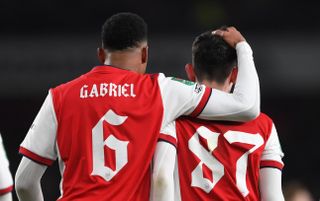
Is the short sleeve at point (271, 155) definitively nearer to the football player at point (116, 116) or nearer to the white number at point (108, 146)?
the football player at point (116, 116)

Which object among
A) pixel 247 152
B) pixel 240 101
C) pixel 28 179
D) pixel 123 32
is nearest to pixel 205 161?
pixel 247 152

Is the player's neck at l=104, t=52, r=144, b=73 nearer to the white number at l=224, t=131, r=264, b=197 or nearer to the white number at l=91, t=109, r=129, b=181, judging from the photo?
the white number at l=91, t=109, r=129, b=181

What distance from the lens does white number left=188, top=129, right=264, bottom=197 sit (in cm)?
391

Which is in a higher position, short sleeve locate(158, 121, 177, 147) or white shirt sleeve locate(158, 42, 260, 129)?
white shirt sleeve locate(158, 42, 260, 129)

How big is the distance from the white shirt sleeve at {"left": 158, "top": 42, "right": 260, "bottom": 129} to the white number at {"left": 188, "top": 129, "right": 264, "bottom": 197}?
8cm

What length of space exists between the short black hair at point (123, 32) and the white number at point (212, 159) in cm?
50

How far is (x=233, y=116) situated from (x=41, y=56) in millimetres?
12589

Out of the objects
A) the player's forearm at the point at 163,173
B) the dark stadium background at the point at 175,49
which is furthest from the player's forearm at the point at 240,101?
the dark stadium background at the point at 175,49

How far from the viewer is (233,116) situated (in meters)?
3.94

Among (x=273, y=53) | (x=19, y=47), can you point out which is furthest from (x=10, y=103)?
(x=273, y=53)

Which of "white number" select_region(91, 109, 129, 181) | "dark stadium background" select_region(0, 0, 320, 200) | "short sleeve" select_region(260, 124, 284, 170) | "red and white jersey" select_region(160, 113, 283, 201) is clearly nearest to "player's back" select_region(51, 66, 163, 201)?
"white number" select_region(91, 109, 129, 181)

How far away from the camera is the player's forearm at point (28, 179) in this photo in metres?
3.98

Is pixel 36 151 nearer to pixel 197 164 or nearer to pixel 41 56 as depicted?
pixel 197 164

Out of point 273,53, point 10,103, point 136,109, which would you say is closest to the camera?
point 136,109
